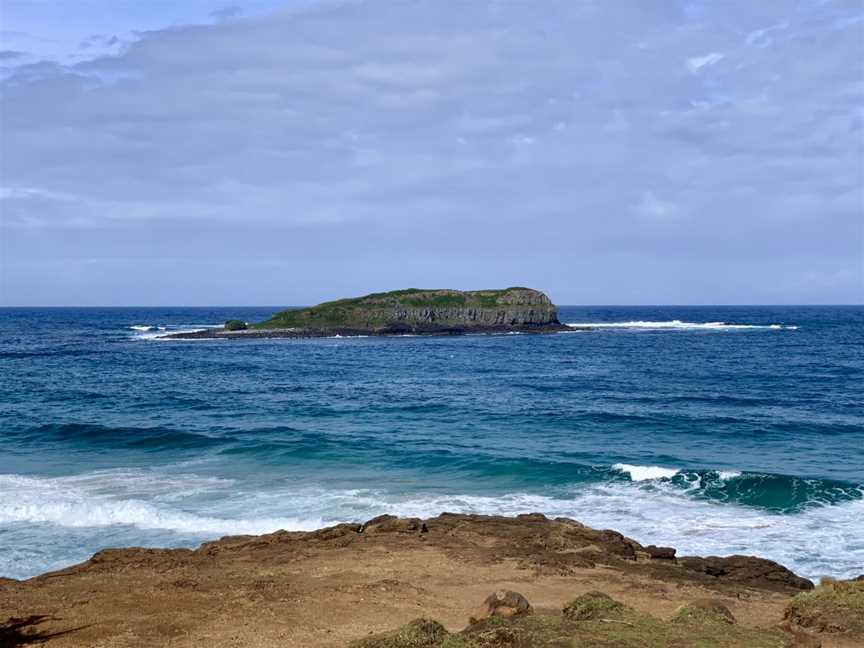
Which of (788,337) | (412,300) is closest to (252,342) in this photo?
(412,300)

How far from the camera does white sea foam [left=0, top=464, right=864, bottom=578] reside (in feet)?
66.5

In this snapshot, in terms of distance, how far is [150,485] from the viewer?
27031 millimetres

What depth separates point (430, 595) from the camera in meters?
15.1

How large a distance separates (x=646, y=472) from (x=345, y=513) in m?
11.4

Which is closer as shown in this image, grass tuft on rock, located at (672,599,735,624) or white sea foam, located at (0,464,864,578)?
grass tuft on rock, located at (672,599,735,624)

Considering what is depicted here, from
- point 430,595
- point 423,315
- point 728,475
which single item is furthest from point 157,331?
point 430,595

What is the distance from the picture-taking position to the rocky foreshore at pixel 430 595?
449 inches

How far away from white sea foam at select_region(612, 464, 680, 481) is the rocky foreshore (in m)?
8.43

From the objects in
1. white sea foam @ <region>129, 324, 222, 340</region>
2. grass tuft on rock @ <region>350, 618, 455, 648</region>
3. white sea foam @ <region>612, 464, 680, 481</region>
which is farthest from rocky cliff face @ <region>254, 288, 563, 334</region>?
grass tuft on rock @ <region>350, 618, 455, 648</region>

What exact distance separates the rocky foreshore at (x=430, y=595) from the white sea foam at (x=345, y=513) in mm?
2825

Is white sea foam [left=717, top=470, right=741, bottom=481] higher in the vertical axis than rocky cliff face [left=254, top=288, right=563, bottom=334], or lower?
lower

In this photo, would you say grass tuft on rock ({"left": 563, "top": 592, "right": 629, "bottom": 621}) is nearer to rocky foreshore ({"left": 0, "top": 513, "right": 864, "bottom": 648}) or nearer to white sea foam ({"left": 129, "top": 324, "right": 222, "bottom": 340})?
rocky foreshore ({"left": 0, "top": 513, "right": 864, "bottom": 648})

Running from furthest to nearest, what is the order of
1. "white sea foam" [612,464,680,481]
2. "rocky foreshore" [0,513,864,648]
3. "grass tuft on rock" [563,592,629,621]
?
"white sea foam" [612,464,680,481]
"grass tuft on rock" [563,592,629,621]
"rocky foreshore" [0,513,864,648]

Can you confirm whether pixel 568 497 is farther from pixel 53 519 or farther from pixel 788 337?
pixel 788 337
